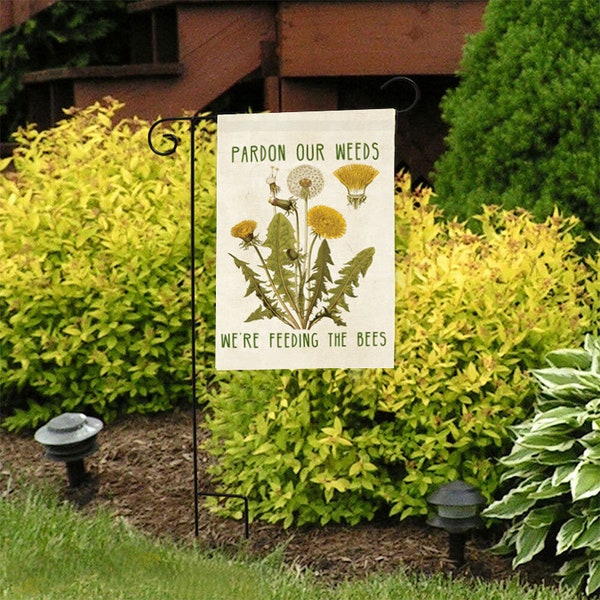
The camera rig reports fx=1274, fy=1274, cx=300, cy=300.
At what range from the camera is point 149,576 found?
4.15 m

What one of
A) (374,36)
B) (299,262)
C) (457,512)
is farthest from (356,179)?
(374,36)

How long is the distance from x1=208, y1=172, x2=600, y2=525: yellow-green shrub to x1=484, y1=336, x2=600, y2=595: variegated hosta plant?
0.15 m

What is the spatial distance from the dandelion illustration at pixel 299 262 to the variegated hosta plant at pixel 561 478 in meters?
0.77

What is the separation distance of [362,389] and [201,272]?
1.38 m

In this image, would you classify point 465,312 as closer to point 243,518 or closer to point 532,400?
point 532,400

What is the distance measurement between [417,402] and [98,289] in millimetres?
1610

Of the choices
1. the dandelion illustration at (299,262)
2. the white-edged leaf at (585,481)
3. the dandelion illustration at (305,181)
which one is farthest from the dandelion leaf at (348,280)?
the white-edged leaf at (585,481)

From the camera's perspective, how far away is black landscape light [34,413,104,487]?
16.1ft

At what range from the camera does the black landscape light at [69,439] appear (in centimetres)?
489

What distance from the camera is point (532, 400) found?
4.67 meters

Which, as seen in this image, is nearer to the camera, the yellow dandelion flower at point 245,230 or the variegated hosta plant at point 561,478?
the variegated hosta plant at point 561,478

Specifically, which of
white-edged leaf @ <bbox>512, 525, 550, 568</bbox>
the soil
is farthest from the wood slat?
white-edged leaf @ <bbox>512, 525, 550, 568</bbox>

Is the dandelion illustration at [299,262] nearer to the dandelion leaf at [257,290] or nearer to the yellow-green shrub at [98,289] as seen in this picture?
the dandelion leaf at [257,290]

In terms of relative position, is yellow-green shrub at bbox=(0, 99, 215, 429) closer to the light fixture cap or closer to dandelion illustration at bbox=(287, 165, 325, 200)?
the light fixture cap
